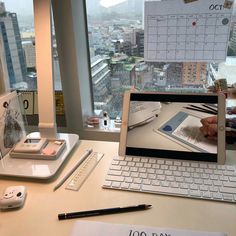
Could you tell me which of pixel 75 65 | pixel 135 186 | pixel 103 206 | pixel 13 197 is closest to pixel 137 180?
pixel 135 186

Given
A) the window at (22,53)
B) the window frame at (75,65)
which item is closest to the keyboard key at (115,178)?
the window frame at (75,65)

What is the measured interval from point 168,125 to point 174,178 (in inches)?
9.2

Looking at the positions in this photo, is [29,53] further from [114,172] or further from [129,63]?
[114,172]

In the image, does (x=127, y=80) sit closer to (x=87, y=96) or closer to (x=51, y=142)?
(x=87, y=96)

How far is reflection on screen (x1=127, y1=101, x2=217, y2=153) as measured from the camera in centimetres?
90

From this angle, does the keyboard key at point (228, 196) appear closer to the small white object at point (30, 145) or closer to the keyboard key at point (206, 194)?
the keyboard key at point (206, 194)

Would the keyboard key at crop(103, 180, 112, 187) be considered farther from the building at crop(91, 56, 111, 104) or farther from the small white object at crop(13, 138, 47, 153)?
the building at crop(91, 56, 111, 104)

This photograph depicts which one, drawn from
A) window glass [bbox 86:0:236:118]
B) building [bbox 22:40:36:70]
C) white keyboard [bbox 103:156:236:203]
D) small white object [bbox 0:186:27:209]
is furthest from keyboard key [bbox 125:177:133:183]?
building [bbox 22:40:36:70]

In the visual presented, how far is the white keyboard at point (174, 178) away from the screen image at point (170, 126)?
0.05m

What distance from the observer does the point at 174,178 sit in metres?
0.79

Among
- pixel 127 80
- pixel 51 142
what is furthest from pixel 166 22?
pixel 51 142

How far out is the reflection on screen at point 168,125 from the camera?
901mm

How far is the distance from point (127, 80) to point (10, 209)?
34.9 inches

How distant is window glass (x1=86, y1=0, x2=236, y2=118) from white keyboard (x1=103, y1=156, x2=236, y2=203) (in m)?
0.57
